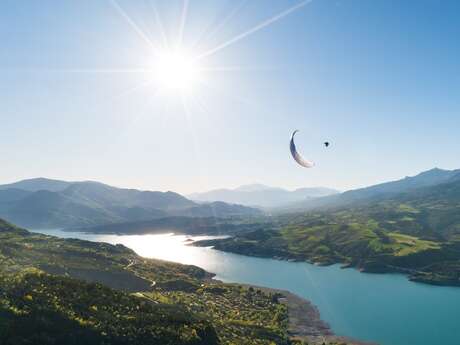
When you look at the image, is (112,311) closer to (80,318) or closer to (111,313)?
(111,313)

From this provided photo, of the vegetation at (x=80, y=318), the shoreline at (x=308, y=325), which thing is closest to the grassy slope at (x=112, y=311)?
the vegetation at (x=80, y=318)

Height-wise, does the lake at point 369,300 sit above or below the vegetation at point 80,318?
below

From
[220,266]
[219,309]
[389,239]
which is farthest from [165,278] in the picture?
[389,239]

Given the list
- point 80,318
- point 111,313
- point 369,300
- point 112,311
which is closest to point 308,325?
point 369,300

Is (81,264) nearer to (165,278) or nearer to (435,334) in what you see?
(165,278)

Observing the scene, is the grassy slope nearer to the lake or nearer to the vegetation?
the vegetation

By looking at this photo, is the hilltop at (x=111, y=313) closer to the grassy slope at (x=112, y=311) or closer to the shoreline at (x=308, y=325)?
the grassy slope at (x=112, y=311)
